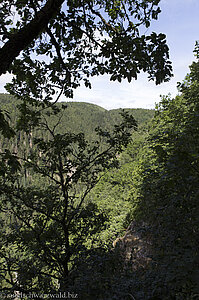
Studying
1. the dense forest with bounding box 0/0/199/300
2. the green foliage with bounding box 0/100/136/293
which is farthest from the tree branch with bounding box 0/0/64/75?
the green foliage with bounding box 0/100/136/293

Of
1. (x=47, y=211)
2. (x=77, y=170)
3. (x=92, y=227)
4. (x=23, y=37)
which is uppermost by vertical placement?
(x=23, y=37)

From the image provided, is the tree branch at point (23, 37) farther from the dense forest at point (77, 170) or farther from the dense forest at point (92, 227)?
the dense forest at point (92, 227)

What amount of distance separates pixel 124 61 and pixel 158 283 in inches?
133

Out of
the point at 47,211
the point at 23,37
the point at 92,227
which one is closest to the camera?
the point at 23,37

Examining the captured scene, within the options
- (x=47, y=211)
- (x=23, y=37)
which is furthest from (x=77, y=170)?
(x=23, y=37)

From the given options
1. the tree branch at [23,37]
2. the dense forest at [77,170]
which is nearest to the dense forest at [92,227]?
the dense forest at [77,170]

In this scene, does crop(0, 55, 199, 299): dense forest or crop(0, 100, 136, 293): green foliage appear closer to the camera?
crop(0, 55, 199, 299): dense forest

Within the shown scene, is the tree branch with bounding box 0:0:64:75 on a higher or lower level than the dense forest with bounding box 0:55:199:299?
higher

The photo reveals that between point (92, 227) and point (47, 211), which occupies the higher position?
point (47, 211)

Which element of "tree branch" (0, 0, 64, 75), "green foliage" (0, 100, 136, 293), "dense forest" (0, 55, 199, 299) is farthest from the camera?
"green foliage" (0, 100, 136, 293)

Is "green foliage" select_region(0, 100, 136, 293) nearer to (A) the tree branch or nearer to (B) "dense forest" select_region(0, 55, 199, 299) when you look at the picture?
(B) "dense forest" select_region(0, 55, 199, 299)

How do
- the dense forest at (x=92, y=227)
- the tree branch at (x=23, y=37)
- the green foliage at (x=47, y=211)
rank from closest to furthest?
the tree branch at (x=23, y=37) < the dense forest at (x=92, y=227) < the green foliage at (x=47, y=211)

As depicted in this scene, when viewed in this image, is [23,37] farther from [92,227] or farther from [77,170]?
[92,227]

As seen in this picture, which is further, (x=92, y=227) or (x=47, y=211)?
(x=92, y=227)
